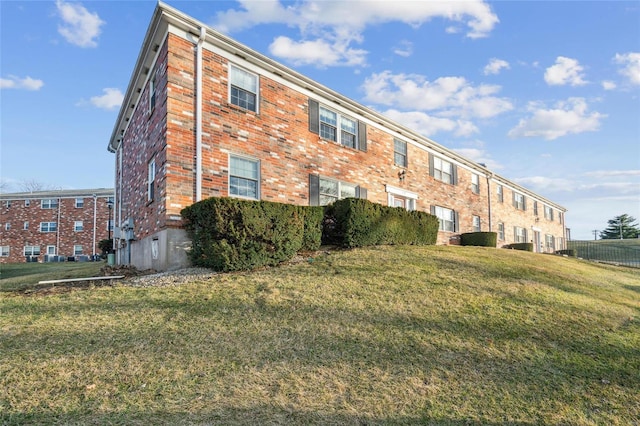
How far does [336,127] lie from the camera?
13742 mm

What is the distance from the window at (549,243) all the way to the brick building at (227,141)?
1901 cm

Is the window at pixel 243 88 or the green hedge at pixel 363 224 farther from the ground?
the window at pixel 243 88

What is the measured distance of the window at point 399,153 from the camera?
1642cm

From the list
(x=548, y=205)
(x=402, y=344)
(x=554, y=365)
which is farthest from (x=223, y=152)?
(x=548, y=205)

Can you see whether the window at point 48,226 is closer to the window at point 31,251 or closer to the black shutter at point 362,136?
the window at point 31,251

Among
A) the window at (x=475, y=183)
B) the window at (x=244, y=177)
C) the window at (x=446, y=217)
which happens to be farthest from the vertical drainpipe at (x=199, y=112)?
the window at (x=475, y=183)

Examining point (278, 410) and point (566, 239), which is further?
point (566, 239)

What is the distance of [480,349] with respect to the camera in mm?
5039

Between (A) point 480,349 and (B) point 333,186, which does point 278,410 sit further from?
(B) point 333,186

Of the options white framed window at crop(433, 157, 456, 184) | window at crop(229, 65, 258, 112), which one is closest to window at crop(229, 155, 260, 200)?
window at crop(229, 65, 258, 112)

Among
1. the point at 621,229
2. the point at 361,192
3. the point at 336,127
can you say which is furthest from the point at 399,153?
the point at 621,229

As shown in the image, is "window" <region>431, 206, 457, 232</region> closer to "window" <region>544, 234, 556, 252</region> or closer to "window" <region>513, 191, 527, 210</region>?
"window" <region>513, 191, 527, 210</region>

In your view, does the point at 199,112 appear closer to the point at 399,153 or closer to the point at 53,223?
the point at 399,153

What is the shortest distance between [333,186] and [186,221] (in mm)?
5697
